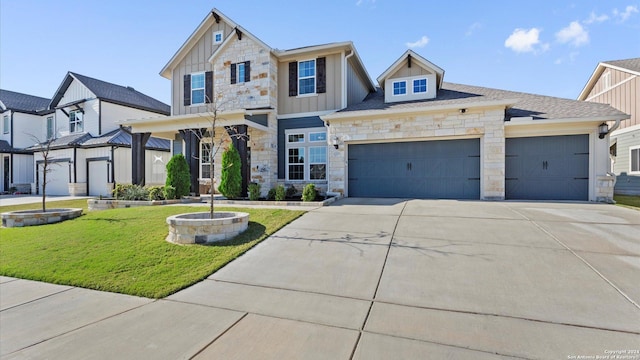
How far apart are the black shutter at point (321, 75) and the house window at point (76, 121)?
18072mm

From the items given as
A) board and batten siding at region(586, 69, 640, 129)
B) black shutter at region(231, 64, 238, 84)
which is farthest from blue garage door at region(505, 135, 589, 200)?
black shutter at region(231, 64, 238, 84)

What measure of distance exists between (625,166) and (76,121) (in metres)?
33.4

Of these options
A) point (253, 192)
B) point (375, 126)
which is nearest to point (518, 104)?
point (375, 126)

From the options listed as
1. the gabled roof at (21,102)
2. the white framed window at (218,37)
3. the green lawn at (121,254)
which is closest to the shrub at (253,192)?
the green lawn at (121,254)

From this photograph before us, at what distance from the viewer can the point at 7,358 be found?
252 centimetres

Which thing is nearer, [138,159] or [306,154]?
[306,154]

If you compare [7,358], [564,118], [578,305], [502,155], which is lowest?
[7,358]

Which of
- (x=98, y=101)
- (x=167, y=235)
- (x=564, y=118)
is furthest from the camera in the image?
(x=98, y=101)

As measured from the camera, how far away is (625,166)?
575 inches

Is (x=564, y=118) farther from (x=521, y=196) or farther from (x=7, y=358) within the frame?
(x=7, y=358)

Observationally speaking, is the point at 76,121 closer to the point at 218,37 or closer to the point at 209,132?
the point at 218,37

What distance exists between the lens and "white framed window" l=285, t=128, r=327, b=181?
1230 centimetres

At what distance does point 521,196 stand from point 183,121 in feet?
43.4

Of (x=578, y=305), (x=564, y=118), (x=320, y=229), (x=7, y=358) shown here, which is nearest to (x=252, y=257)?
(x=320, y=229)
